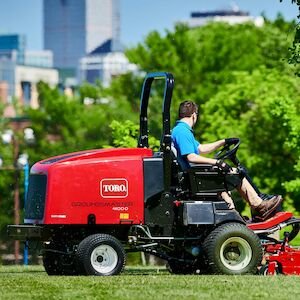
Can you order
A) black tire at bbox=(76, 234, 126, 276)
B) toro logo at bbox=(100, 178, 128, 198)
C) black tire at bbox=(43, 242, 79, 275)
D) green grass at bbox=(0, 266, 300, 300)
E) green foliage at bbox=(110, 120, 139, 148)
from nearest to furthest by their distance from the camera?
1. green grass at bbox=(0, 266, 300, 300)
2. black tire at bbox=(76, 234, 126, 276)
3. toro logo at bbox=(100, 178, 128, 198)
4. black tire at bbox=(43, 242, 79, 275)
5. green foliage at bbox=(110, 120, 139, 148)

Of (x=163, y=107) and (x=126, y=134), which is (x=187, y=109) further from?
(x=126, y=134)

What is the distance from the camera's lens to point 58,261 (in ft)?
62.3

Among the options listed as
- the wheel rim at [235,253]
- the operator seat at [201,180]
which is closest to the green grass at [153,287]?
the wheel rim at [235,253]

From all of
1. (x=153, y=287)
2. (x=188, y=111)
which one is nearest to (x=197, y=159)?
(x=188, y=111)

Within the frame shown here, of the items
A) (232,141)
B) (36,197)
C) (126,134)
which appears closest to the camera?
(36,197)

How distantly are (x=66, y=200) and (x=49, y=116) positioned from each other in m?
67.0

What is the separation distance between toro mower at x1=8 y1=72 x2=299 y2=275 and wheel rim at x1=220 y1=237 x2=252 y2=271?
1 centimetres

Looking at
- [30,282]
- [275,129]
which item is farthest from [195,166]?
[275,129]

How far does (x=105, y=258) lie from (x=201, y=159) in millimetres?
1657

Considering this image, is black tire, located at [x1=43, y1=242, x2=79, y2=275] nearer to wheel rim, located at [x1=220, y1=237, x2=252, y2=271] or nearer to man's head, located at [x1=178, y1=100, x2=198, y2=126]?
wheel rim, located at [x1=220, y1=237, x2=252, y2=271]

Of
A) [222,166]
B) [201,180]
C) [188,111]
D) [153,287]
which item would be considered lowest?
[153,287]

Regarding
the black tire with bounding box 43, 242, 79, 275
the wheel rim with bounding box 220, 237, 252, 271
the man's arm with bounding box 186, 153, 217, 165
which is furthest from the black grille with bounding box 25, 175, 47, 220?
the wheel rim with bounding box 220, 237, 252, 271

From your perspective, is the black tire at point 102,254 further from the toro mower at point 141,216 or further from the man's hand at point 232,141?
the man's hand at point 232,141

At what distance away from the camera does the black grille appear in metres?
18.4
